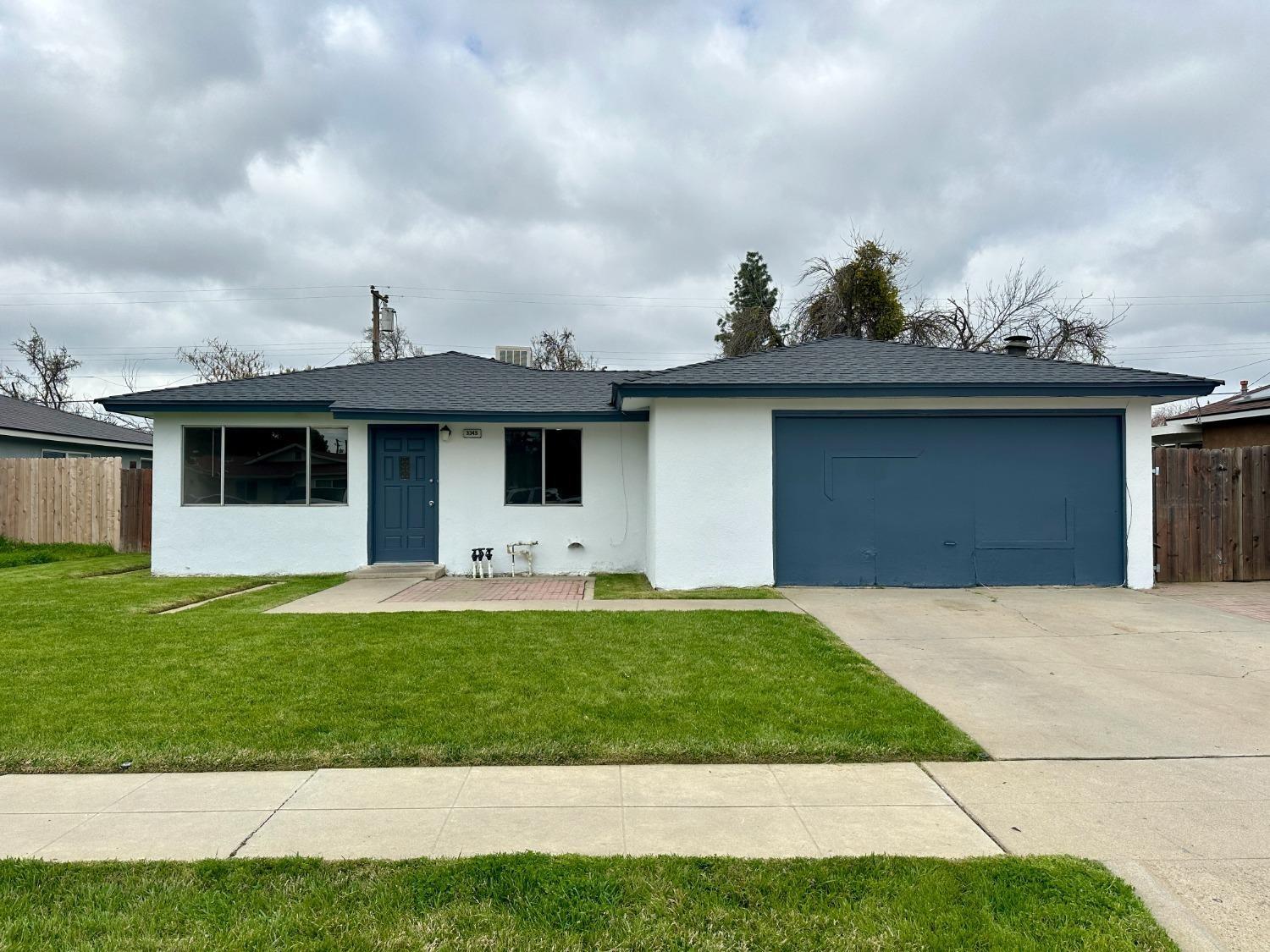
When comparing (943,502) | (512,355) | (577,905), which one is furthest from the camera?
(512,355)

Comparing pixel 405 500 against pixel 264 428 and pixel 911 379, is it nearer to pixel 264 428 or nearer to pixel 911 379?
pixel 264 428

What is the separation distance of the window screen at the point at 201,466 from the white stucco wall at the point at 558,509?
11.8ft

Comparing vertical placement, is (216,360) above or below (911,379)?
above

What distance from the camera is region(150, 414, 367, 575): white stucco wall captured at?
10797 millimetres

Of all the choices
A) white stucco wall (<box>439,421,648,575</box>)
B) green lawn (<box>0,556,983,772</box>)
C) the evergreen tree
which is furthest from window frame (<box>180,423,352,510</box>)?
the evergreen tree

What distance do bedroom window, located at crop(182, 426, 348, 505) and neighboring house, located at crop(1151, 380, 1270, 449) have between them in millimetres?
15025

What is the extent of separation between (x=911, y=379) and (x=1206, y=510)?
16.7 ft

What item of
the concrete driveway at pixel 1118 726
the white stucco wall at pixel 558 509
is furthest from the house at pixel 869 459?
the concrete driveway at pixel 1118 726

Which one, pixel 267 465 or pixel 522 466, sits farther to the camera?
pixel 522 466

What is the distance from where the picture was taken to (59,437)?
56.7ft

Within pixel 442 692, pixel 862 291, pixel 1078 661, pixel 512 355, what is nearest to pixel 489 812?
pixel 442 692

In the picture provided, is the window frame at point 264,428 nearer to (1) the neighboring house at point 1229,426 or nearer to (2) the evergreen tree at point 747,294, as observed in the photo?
(1) the neighboring house at point 1229,426

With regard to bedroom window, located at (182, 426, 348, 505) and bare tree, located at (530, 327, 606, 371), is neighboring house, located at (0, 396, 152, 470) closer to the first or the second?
bedroom window, located at (182, 426, 348, 505)

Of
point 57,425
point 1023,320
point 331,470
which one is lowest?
point 331,470
